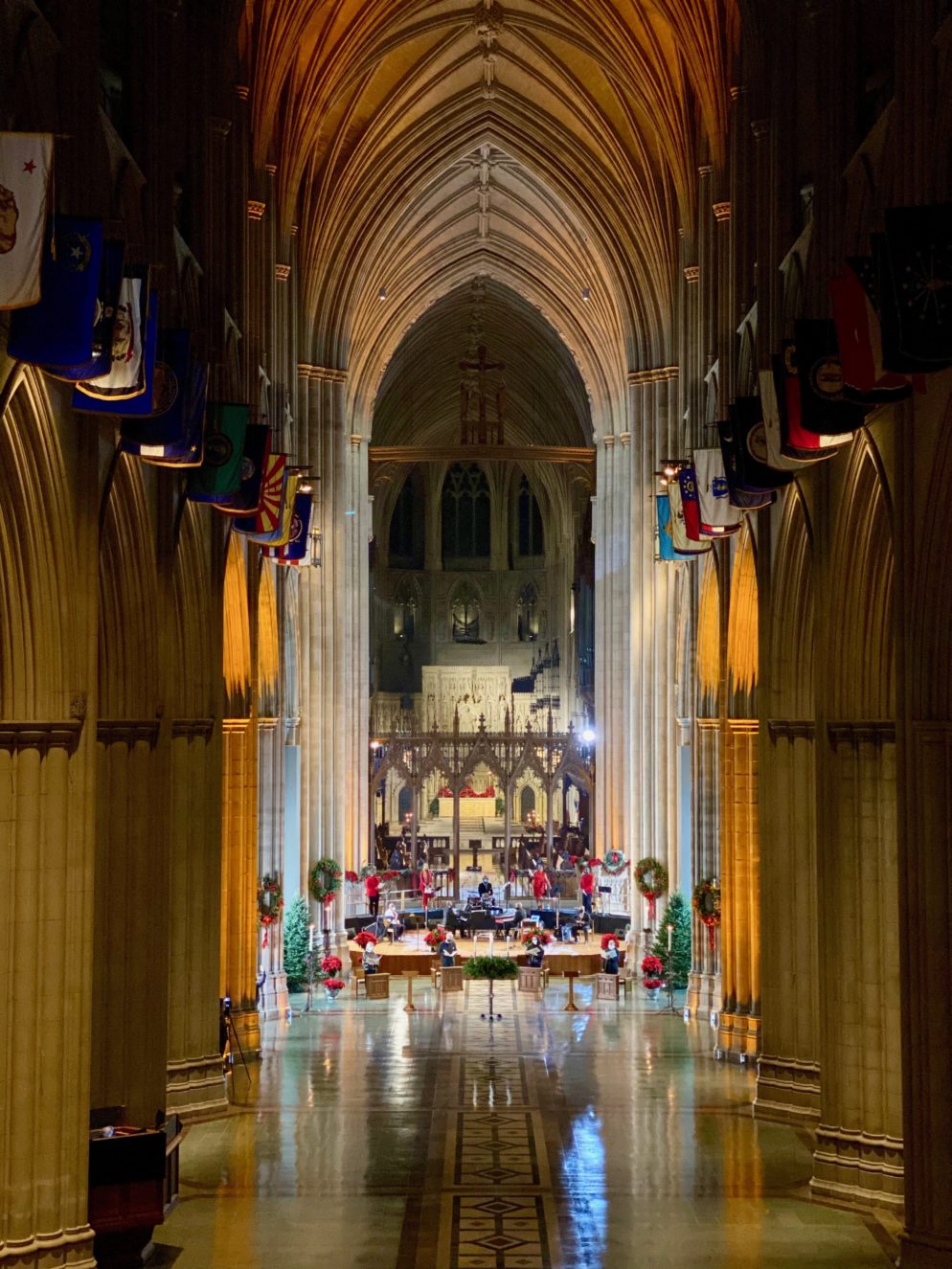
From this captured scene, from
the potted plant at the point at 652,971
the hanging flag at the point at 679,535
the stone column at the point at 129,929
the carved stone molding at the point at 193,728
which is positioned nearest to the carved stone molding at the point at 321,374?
the hanging flag at the point at 679,535

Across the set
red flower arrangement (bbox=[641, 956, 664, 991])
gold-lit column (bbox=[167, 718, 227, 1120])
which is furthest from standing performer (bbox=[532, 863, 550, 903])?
gold-lit column (bbox=[167, 718, 227, 1120])

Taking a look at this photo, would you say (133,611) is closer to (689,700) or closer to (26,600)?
(26,600)

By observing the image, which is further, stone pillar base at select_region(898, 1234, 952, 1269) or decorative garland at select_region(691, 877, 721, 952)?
decorative garland at select_region(691, 877, 721, 952)

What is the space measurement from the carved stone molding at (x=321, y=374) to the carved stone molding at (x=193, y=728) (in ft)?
58.8

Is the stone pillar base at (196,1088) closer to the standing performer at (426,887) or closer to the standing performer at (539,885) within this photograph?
the standing performer at (426,887)

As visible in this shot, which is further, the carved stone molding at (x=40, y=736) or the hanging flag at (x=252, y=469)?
the hanging flag at (x=252, y=469)

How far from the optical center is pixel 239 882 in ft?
81.7

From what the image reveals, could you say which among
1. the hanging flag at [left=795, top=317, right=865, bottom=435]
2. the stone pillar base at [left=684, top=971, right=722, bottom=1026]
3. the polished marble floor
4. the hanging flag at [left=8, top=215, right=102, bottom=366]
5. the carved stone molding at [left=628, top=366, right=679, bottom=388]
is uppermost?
the carved stone molding at [left=628, top=366, right=679, bottom=388]

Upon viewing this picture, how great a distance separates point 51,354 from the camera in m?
11.1

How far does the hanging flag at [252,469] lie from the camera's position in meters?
20.2

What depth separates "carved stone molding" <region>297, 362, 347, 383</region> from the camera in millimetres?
37750

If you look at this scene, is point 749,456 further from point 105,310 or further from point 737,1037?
point 737,1037

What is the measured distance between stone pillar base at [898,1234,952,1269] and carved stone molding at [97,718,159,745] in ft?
Result: 31.0

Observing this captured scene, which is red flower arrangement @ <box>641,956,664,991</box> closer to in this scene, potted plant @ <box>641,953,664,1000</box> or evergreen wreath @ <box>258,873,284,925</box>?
potted plant @ <box>641,953,664,1000</box>
